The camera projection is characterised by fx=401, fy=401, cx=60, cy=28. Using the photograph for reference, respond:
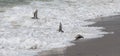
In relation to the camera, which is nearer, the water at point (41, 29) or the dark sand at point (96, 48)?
the dark sand at point (96, 48)

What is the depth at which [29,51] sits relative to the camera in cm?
1295

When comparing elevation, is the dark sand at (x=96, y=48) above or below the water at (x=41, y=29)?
above

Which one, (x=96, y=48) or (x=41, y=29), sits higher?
(x=96, y=48)

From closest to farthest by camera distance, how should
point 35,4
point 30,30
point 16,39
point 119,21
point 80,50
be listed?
point 80,50
point 16,39
point 30,30
point 119,21
point 35,4

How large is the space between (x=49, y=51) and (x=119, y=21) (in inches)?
304

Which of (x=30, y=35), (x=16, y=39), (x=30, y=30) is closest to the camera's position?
(x=16, y=39)

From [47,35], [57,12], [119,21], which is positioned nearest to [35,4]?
[57,12]

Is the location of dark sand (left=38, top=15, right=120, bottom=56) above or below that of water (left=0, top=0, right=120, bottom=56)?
above

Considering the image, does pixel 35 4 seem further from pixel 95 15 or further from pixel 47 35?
pixel 47 35

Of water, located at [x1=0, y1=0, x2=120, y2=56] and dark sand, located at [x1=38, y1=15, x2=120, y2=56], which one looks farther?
water, located at [x1=0, y1=0, x2=120, y2=56]

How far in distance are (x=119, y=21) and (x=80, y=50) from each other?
739 cm

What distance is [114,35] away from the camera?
615 inches

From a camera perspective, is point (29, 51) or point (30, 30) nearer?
point (29, 51)

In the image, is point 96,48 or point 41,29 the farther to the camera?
point 41,29
